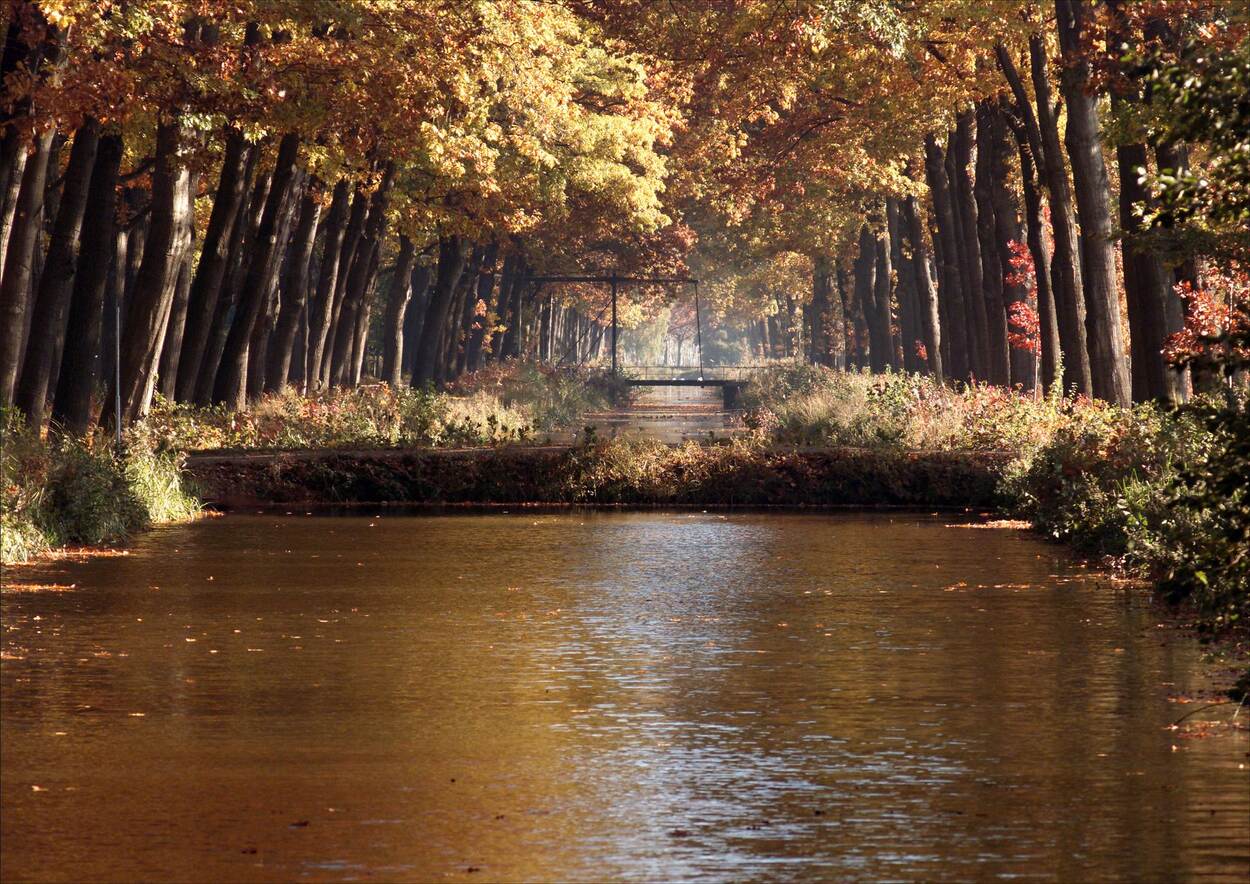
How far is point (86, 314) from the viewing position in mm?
27453

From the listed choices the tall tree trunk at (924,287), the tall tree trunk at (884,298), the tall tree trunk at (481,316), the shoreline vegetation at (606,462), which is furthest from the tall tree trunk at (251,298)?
the tall tree trunk at (481,316)

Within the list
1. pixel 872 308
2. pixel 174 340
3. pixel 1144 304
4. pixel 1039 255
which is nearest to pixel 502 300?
pixel 872 308

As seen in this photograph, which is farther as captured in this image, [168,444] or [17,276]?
[168,444]

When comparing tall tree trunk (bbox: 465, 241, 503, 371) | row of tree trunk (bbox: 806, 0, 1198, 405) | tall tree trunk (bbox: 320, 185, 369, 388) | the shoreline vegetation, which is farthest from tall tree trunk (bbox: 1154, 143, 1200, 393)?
tall tree trunk (bbox: 465, 241, 503, 371)

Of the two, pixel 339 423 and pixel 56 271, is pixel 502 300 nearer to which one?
pixel 339 423

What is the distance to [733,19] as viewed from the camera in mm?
41469

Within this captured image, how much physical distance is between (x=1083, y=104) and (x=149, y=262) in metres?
14.3

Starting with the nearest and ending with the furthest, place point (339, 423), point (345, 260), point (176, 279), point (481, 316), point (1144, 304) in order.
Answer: point (1144, 304) < point (176, 279) < point (339, 423) < point (345, 260) < point (481, 316)

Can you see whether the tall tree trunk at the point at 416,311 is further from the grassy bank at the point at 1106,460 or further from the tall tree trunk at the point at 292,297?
the tall tree trunk at the point at 292,297

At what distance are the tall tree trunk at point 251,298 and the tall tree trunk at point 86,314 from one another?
25.5 ft

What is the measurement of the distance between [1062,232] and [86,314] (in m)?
15.8

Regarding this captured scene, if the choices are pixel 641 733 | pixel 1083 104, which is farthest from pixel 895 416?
pixel 641 733

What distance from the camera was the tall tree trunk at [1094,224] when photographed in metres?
30.2

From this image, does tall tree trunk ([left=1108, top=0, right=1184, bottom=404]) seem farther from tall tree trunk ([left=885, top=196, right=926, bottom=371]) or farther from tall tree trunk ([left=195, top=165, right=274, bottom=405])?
tall tree trunk ([left=885, top=196, right=926, bottom=371])
